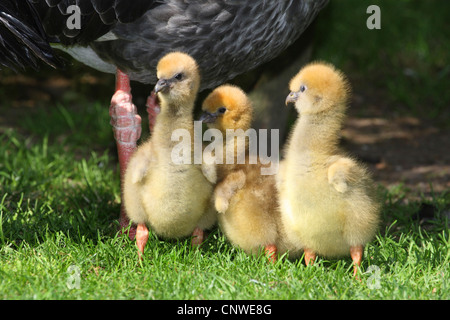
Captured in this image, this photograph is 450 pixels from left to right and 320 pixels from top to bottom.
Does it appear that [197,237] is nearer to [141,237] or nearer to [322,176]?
[141,237]

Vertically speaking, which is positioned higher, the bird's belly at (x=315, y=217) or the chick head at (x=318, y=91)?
the chick head at (x=318, y=91)

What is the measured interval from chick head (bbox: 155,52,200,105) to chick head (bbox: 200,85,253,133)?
0.42ft

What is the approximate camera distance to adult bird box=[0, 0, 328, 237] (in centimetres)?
304

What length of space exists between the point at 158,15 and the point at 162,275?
3.52 feet

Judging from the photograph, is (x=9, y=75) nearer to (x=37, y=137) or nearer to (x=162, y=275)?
(x=37, y=137)

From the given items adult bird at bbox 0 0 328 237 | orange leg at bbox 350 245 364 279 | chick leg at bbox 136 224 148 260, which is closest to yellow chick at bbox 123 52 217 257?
chick leg at bbox 136 224 148 260

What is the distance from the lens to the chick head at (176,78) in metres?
2.83

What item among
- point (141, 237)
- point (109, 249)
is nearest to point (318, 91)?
point (141, 237)

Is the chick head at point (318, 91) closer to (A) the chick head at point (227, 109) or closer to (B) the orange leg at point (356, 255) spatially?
(A) the chick head at point (227, 109)

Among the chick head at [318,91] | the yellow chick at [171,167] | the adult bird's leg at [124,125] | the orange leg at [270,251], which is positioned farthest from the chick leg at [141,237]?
the chick head at [318,91]

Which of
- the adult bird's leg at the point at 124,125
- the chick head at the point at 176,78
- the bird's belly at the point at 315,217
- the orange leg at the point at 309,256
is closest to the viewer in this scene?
the bird's belly at the point at 315,217

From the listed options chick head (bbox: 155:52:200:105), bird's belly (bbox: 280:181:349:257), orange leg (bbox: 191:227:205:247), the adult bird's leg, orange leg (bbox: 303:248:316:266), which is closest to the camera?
bird's belly (bbox: 280:181:349:257)

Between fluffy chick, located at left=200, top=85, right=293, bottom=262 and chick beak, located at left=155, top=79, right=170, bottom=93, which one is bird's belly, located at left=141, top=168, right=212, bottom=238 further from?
chick beak, located at left=155, top=79, right=170, bottom=93
